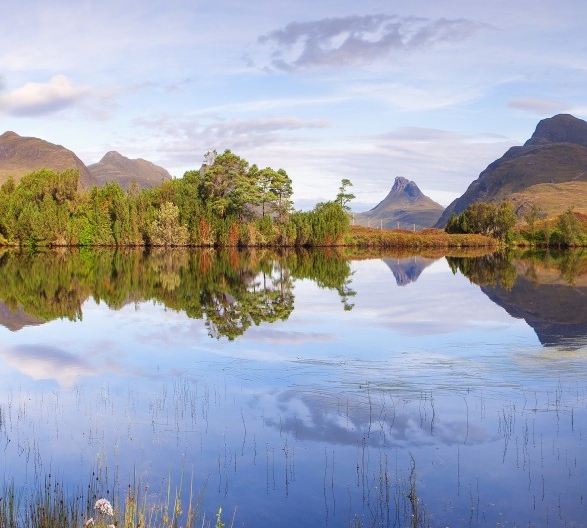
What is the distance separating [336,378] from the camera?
15.8 meters

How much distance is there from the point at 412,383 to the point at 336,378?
1.76 meters

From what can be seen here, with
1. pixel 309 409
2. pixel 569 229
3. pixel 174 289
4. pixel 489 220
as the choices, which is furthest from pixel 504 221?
pixel 309 409

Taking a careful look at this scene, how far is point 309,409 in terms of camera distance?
1321 centimetres

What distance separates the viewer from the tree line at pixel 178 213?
9588cm

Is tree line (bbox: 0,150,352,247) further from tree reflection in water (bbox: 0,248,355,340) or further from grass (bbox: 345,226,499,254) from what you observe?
tree reflection in water (bbox: 0,248,355,340)

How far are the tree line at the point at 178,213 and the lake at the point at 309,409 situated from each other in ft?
229

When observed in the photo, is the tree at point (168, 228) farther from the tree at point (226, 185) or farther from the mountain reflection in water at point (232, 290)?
the mountain reflection in water at point (232, 290)

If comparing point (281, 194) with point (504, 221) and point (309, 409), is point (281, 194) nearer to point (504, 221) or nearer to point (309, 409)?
point (504, 221)

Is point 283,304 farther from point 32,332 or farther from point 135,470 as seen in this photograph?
point 135,470

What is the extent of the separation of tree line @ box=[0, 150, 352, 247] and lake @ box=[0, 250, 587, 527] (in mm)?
69849

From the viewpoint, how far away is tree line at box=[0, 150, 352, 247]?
315 feet

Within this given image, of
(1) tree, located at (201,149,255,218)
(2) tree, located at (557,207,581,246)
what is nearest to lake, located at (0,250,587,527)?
(1) tree, located at (201,149,255,218)

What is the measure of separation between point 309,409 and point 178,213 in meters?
86.5

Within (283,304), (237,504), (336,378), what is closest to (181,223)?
(283,304)
